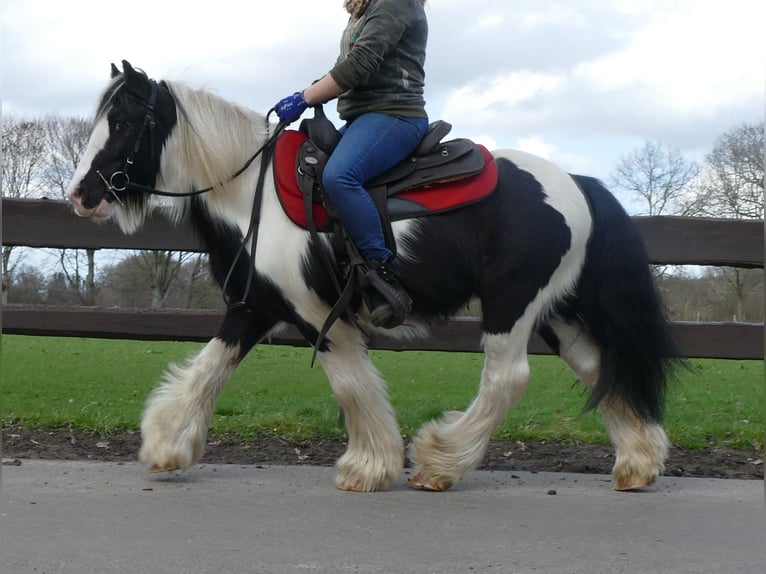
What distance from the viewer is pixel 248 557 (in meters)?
3.64

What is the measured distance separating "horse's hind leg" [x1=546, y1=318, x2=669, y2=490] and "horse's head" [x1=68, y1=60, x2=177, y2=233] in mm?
2431

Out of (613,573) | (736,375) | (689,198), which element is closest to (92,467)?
(613,573)

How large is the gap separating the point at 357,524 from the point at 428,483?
88 cm

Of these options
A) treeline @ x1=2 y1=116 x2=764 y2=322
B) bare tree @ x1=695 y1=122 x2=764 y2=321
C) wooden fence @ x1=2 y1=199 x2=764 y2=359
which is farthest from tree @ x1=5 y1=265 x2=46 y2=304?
bare tree @ x1=695 y1=122 x2=764 y2=321

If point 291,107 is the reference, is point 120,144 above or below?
below

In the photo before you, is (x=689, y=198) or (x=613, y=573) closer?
(x=613, y=573)

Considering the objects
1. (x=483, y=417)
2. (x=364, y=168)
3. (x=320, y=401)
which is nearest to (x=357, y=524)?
(x=483, y=417)

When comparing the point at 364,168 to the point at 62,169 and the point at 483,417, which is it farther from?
the point at 62,169

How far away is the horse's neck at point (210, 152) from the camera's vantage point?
5129 mm

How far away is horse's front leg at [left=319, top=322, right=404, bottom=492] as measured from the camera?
494cm

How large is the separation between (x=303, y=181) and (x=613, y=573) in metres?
2.50

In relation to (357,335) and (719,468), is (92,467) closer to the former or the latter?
(357,335)

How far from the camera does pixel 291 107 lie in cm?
505

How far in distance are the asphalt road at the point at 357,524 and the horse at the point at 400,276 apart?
26 cm
